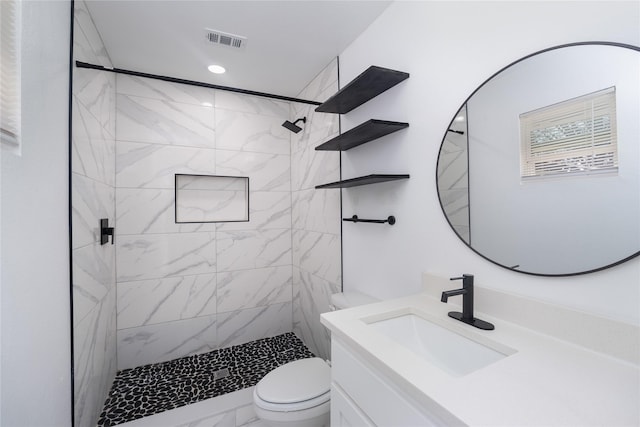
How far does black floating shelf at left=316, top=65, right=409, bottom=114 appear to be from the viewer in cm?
144

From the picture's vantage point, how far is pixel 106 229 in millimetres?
1845

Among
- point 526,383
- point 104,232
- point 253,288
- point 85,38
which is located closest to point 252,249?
point 253,288

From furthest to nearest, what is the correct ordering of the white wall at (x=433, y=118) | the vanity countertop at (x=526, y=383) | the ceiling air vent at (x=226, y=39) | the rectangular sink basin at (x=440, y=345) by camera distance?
the ceiling air vent at (x=226, y=39) → the rectangular sink basin at (x=440, y=345) → the white wall at (x=433, y=118) → the vanity countertop at (x=526, y=383)

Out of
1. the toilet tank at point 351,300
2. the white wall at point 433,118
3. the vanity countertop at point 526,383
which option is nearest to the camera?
the vanity countertop at point 526,383

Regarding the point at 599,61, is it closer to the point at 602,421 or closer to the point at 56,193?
the point at 602,421

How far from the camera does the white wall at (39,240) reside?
2.63 ft

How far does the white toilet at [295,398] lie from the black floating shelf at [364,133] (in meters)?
1.01

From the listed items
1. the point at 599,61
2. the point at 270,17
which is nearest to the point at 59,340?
the point at 270,17

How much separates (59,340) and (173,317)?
1.33 metres

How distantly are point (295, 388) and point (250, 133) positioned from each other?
2.19 metres

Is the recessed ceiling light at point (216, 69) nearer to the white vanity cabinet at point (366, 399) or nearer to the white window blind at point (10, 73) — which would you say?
the white window blind at point (10, 73)

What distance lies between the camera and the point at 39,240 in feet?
3.26

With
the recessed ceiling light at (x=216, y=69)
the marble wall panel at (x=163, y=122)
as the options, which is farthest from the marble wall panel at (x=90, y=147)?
the recessed ceiling light at (x=216, y=69)

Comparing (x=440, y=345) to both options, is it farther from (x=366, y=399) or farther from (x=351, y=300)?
(x=351, y=300)
